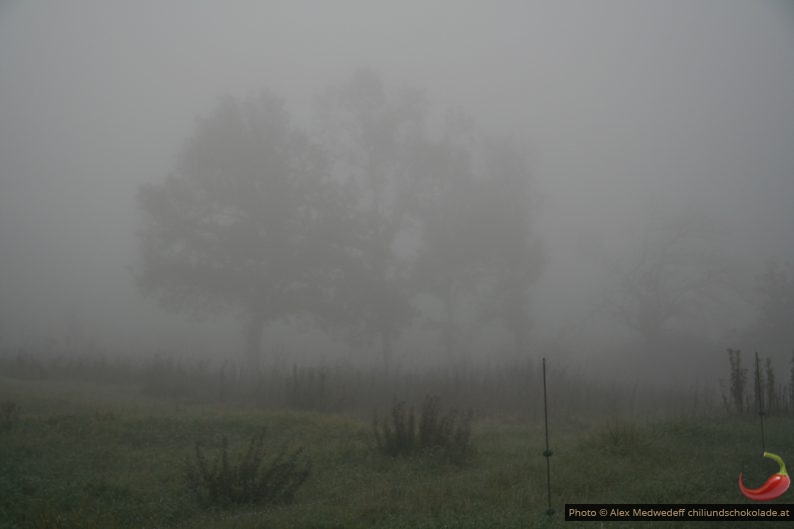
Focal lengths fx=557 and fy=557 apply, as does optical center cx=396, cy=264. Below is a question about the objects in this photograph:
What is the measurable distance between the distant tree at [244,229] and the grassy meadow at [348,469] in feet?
34.8

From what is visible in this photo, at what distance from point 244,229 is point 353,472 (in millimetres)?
17185

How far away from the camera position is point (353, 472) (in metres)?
7.01

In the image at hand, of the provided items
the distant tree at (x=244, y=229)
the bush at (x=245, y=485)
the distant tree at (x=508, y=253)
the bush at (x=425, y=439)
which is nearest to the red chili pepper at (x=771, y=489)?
the bush at (x=425, y=439)

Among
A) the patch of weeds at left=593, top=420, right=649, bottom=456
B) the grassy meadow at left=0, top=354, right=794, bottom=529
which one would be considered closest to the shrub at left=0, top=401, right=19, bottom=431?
the grassy meadow at left=0, top=354, right=794, bottom=529

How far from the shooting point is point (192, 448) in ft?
27.5

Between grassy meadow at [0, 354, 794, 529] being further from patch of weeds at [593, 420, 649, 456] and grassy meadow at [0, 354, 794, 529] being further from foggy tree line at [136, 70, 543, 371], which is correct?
foggy tree line at [136, 70, 543, 371]

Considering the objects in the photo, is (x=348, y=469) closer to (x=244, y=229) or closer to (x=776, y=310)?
(x=244, y=229)

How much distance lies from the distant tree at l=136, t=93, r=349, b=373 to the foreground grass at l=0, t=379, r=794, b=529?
37.9ft

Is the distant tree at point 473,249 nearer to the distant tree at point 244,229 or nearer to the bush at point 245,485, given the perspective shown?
the distant tree at point 244,229

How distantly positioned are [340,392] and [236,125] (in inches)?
596

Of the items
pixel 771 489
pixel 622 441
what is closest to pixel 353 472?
pixel 622 441

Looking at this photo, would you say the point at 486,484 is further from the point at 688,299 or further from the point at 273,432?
the point at 688,299

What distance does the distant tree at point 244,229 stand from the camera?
71.7 ft

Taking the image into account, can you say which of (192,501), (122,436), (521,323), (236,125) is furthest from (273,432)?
(521,323)
